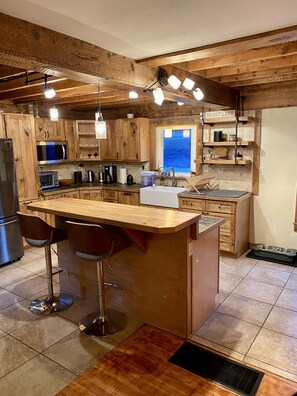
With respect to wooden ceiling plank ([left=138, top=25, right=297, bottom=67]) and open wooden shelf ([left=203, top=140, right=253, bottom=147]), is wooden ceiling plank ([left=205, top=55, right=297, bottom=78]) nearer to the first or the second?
wooden ceiling plank ([left=138, top=25, right=297, bottom=67])

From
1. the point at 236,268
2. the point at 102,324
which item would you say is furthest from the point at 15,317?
the point at 236,268

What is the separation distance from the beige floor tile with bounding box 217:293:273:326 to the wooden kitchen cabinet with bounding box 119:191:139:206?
2.55 metres

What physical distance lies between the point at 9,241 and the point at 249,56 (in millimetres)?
3868

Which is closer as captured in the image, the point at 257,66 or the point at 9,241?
the point at 257,66

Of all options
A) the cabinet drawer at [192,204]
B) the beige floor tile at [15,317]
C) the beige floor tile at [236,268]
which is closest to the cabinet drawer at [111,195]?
the cabinet drawer at [192,204]

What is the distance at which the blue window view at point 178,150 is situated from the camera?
533 cm

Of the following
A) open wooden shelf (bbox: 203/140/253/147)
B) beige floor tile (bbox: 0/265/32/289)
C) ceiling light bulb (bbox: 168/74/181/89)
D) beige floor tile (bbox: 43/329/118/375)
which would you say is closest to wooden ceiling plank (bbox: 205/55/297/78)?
ceiling light bulb (bbox: 168/74/181/89)

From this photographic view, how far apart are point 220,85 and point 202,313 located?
9.70 ft

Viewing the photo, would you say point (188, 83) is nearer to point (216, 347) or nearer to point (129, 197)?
point (216, 347)

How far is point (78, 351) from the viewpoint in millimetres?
2479

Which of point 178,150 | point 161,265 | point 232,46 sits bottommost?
point 161,265

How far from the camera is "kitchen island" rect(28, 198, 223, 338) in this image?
2496 mm

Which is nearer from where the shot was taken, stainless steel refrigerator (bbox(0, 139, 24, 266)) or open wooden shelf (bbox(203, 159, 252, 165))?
stainless steel refrigerator (bbox(0, 139, 24, 266))

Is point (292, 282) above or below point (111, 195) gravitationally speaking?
below
